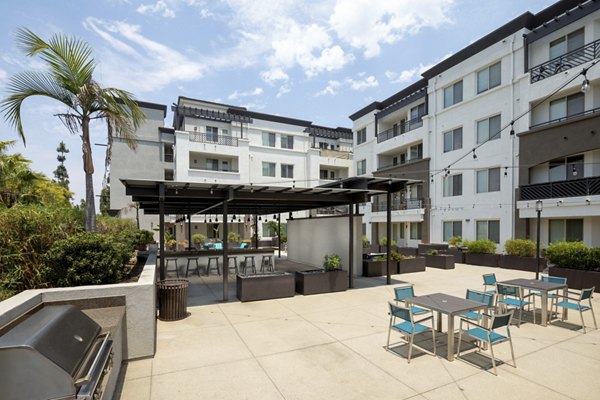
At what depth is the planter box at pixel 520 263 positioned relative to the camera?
579 inches

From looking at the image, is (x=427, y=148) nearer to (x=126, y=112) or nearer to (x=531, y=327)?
(x=531, y=327)

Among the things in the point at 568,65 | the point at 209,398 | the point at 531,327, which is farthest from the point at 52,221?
the point at 568,65

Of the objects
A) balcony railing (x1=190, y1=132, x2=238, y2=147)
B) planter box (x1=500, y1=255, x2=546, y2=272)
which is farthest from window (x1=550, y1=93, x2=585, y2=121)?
balcony railing (x1=190, y1=132, x2=238, y2=147)

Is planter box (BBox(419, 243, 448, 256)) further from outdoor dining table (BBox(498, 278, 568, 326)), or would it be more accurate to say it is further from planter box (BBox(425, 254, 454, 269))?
outdoor dining table (BBox(498, 278, 568, 326))

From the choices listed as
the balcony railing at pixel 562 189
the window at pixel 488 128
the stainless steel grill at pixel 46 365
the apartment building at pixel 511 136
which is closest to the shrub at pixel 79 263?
the stainless steel grill at pixel 46 365

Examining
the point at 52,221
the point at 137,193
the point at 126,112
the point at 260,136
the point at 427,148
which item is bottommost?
the point at 52,221

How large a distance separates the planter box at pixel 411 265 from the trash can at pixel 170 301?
35.0ft

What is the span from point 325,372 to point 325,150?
31.7 m

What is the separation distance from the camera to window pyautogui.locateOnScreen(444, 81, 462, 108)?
2144 centimetres

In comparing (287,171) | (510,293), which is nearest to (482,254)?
(510,293)

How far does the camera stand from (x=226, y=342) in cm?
614

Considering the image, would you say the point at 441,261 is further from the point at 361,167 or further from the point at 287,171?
the point at 287,171

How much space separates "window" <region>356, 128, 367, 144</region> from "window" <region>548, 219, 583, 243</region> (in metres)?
18.1

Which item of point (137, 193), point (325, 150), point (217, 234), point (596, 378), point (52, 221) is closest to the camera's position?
point (596, 378)
